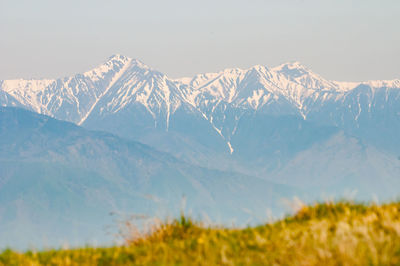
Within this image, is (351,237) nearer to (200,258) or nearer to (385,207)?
(200,258)

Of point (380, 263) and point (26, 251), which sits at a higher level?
point (26, 251)

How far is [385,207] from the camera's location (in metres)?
13.9

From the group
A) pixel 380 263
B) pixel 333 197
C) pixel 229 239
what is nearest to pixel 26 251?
pixel 229 239

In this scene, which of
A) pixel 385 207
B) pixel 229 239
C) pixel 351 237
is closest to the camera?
pixel 351 237

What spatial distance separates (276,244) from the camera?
Result: 11.4m

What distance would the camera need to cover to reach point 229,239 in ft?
42.1

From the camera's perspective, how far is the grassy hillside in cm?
969

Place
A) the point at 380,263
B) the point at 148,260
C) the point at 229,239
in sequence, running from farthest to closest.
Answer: the point at 229,239
the point at 148,260
the point at 380,263

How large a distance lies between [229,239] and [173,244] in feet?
4.02

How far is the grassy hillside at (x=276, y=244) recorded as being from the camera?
381 inches

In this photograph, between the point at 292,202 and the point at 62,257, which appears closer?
the point at 62,257

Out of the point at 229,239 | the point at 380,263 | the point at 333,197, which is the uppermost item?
the point at 333,197

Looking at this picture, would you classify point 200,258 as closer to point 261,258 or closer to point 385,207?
point 261,258

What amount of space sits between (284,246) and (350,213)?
10.7 ft
